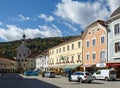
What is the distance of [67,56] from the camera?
264 feet

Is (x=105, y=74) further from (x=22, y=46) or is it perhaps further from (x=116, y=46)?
(x=22, y=46)

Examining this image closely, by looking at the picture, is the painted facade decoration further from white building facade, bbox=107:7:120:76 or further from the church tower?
the church tower

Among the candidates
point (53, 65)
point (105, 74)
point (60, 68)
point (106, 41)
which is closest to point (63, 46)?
point (60, 68)

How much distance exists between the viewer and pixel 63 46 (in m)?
84.0

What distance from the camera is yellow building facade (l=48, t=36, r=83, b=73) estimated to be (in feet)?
235

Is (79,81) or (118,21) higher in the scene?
(118,21)

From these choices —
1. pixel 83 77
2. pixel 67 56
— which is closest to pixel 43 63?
pixel 67 56

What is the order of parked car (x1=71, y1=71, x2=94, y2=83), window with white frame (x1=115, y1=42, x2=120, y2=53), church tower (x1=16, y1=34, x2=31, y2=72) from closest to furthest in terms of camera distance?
parked car (x1=71, y1=71, x2=94, y2=83) → window with white frame (x1=115, y1=42, x2=120, y2=53) → church tower (x1=16, y1=34, x2=31, y2=72)

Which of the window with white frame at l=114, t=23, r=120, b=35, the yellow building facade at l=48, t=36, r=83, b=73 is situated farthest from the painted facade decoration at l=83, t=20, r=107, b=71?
the window with white frame at l=114, t=23, r=120, b=35

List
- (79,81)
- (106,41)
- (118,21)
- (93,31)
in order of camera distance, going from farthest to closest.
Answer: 1. (93,31)
2. (106,41)
3. (118,21)
4. (79,81)

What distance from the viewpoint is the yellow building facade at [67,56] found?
71.5 meters

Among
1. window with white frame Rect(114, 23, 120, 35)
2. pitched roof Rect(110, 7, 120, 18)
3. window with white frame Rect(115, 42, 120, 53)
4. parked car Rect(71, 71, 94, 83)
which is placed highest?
pitched roof Rect(110, 7, 120, 18)

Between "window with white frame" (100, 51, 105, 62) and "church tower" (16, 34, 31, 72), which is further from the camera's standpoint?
"church tower" (16, 34, 31, 72)

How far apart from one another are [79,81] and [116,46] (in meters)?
12.9
